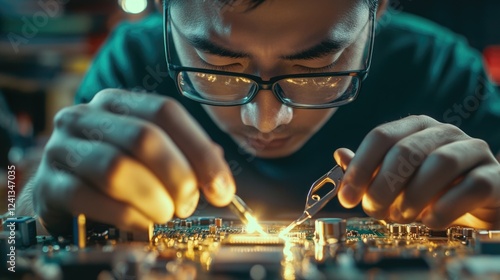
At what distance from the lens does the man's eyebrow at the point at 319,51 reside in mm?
1593

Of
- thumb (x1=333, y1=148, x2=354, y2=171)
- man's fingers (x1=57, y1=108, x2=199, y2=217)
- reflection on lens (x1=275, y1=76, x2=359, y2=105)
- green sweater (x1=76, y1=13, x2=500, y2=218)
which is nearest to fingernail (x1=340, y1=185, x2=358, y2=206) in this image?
thumb (x1=333, y1=148, x2=354, y2=171)

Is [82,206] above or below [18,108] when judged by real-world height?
below

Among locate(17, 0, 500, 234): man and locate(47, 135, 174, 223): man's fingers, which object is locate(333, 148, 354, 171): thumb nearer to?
locate(17, 0, 500, 234): man

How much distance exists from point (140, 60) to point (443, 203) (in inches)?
80.4

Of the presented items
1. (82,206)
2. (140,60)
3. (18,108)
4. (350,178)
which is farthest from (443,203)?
(18,108)

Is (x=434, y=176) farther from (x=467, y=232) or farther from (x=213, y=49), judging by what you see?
(x=213, y=49)

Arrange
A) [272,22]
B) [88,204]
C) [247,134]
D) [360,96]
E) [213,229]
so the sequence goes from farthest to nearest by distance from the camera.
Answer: [360,96] → [247,134] → [272,22] → [213,229] → [88,204]

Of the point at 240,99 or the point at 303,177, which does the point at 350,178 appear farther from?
the point at 303,177

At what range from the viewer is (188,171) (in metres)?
1.18

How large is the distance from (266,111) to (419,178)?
0.63 metres

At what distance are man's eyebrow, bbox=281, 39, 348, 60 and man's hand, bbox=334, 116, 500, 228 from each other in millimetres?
335

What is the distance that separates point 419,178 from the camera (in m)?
1.33

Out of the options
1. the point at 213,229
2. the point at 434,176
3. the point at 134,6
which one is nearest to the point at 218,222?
the point at 213,229

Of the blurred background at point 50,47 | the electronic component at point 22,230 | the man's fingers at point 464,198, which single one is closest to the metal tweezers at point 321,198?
the man's fingers at point 464,198
